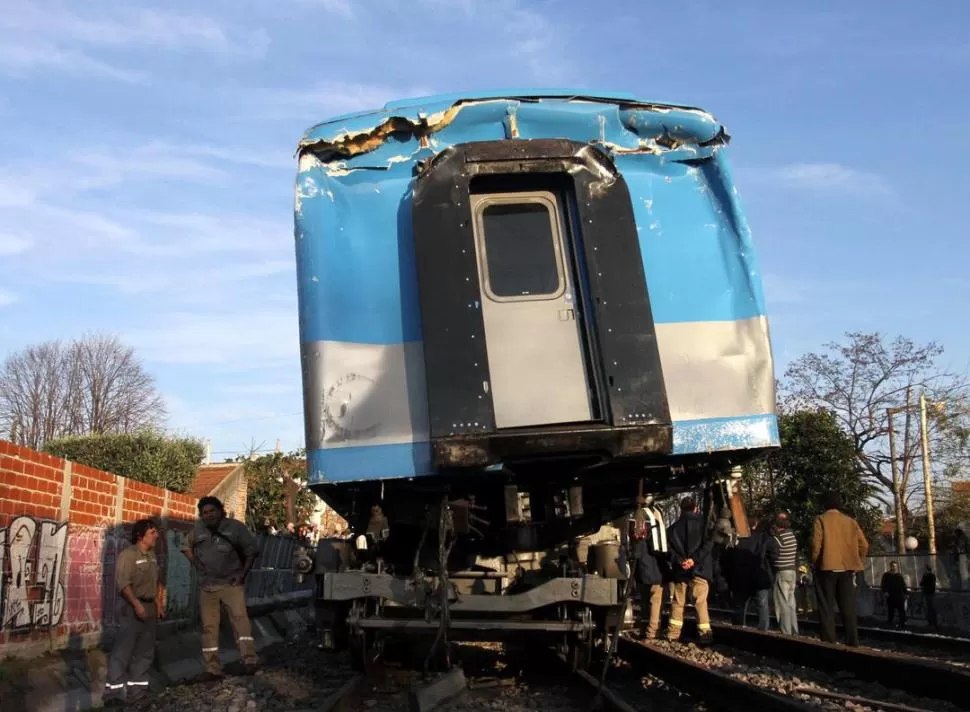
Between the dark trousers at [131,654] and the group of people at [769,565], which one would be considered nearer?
the dark trousers at [131,654]

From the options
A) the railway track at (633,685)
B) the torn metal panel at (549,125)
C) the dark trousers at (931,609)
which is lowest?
the dark trousers at (931,609)

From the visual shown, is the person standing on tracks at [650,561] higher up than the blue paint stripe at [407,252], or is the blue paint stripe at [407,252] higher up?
the blue paint stripe at [407,252]

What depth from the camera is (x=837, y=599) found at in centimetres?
973

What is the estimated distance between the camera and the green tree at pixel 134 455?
2517cm

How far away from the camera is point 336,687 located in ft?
25.9

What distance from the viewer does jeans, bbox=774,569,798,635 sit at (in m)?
11.6

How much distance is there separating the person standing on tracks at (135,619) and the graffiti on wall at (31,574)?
2.99ft

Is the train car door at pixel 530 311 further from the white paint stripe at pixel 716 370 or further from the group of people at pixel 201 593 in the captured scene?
the group of people at pixel 201 593

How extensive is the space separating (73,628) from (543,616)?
5247 millimetres

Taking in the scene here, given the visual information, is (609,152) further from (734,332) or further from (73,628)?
(73,628)

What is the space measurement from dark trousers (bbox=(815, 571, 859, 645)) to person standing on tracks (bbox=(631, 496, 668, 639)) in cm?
160

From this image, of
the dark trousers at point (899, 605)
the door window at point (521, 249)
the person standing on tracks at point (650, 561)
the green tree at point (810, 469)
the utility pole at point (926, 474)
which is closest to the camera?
the door window at point (521, 249)

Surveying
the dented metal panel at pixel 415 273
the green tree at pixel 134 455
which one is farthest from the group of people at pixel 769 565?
Answer: the green tree at pixel 134 455

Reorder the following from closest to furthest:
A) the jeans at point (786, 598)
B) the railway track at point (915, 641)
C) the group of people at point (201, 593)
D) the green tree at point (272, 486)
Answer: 1. the group of people at point (201, 593)
2. the railway track at point (915, 641)
3. the jeans at point (786, 598)
4. the green tree at point (272, 486)
